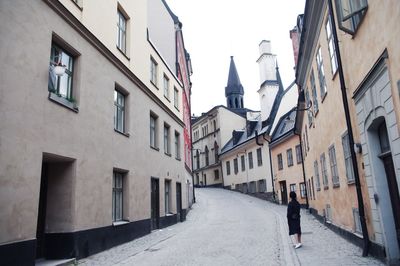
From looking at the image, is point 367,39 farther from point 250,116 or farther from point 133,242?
point 250,116

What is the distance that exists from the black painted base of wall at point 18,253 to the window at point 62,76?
12.4 ft

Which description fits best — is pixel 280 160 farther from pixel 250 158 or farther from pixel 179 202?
pixel 179 202

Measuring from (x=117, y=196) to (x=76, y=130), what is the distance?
399 cm

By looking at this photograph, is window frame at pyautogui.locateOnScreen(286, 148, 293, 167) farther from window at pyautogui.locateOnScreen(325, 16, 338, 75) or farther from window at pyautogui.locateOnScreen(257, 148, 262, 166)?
window at pyautogui.locateOnScreen(325, 16, 338, 75)

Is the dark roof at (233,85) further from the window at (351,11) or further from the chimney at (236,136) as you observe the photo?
the window at (351,11)

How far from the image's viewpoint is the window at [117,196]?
43.9ft

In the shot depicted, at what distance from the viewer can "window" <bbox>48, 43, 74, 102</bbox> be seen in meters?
9.40

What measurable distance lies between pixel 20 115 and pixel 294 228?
26.4ft

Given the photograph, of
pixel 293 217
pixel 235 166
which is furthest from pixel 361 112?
pixel 235 166

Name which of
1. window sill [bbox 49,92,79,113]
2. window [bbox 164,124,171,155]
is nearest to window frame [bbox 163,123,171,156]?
window [bbox 164,124,171,155]

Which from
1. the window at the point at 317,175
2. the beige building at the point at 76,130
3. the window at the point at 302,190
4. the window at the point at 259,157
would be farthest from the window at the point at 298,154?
the beige building at the point at 76,130

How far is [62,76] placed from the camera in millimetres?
10484

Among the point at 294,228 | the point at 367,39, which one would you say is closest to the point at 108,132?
the point at 294,228

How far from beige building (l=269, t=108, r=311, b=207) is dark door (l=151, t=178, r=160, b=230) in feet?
36.9
